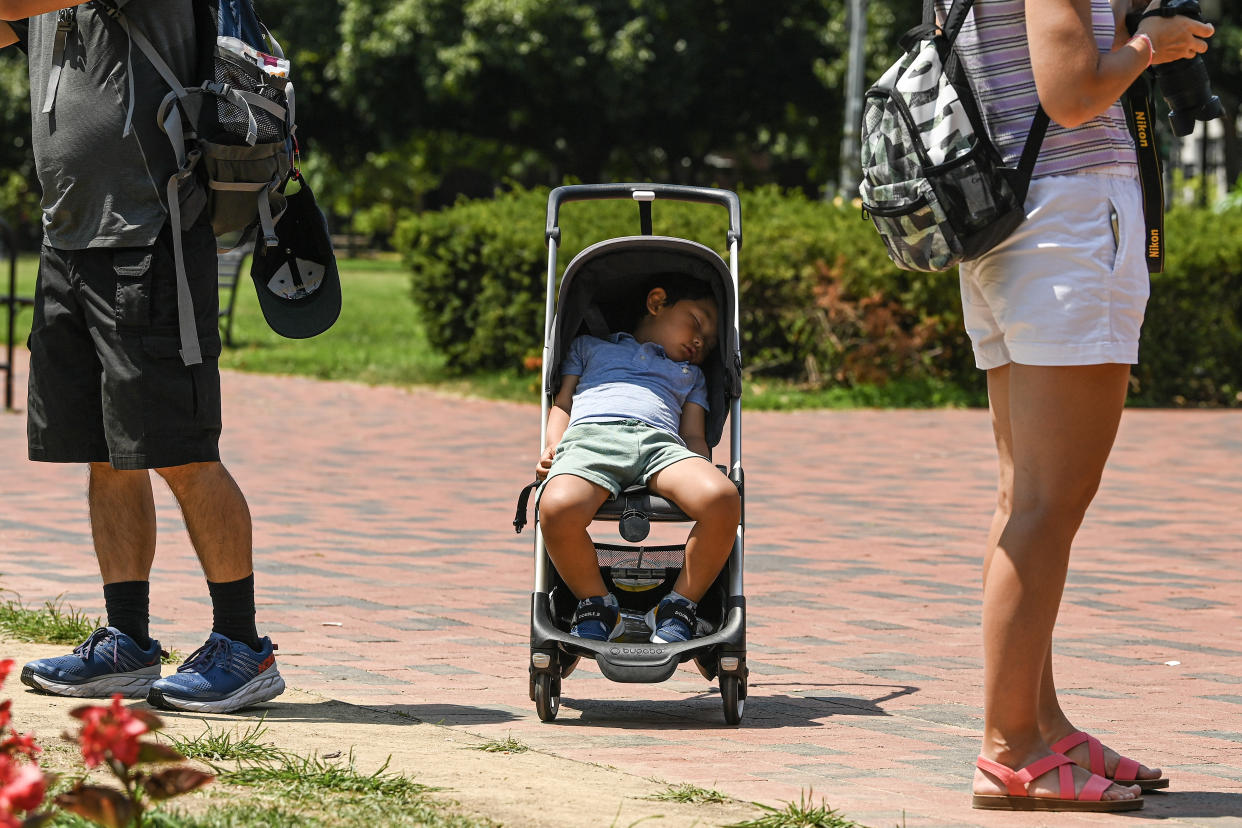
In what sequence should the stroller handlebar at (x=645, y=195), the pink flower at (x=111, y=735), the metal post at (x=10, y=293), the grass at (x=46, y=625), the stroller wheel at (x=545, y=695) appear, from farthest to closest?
1. the metal post at (x=10, y=293)
2. the stroller handlebar at (x=645, y=195)
3. the grass at (x=46, y=625)
4. the stroller wheel at (x=545, y=695)
5. the pink flower at (x=111, y=735)

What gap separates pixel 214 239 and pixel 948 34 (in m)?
1.93

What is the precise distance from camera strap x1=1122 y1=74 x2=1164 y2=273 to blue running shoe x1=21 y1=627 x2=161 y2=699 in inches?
106

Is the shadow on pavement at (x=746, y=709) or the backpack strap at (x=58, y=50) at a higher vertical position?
the backpack strap at (x=58, y=50)

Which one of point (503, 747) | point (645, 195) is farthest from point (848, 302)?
point (503, 747)

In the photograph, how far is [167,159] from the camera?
4102mm

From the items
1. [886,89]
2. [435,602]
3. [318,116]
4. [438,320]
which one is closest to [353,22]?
[318,116]

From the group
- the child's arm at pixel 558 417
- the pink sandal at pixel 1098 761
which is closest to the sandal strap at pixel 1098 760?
the pink sandal at pixel 1098 761

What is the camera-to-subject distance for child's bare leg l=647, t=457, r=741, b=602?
430 cm

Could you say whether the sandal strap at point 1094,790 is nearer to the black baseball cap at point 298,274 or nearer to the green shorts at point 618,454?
the green shorts at point 618,454

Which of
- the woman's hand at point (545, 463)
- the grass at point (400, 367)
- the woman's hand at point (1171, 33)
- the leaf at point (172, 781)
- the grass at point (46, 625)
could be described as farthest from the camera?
the grass at point (400, 367)

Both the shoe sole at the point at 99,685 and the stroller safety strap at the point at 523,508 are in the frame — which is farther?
the stroller safety strap at the point at 523,508

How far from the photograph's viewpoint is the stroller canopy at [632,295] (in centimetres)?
486

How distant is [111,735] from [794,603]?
4.05 meters

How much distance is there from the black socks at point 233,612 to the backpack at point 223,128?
63 cm
